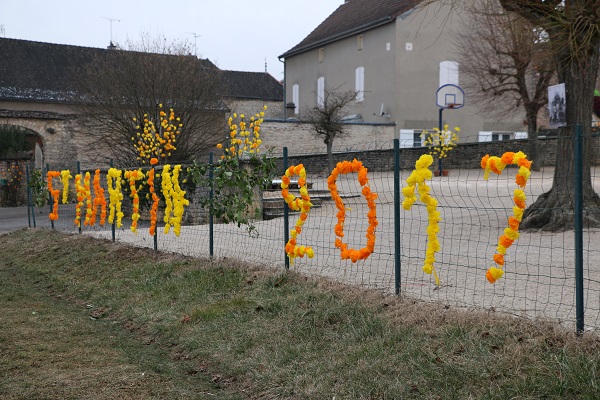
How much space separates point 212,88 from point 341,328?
21.8m

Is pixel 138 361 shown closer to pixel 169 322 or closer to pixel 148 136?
pixel 169 322

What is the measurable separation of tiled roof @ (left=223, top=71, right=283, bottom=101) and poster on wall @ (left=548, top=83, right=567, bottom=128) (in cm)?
3749

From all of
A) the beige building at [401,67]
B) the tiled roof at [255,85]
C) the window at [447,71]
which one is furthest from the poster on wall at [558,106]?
the tiled roof at [255,85]

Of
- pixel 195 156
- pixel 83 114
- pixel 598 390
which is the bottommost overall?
pixel 598 390

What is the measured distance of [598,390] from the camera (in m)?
3.89

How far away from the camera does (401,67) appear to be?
108 feet

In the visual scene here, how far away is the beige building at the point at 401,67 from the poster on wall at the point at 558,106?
20416 millimetres

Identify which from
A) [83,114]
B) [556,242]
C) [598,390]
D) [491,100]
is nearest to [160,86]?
[83,114]

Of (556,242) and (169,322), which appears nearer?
(169,322)

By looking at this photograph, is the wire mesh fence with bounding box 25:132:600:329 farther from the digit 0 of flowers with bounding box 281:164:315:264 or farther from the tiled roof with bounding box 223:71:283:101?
the tiled roof with bounding box 223:71:283:101

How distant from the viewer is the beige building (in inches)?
1299

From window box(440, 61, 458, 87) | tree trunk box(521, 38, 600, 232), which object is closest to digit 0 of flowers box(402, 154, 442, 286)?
tree trunk box(521, 38, 600, 232)

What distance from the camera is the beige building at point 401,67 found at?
33.0 meters

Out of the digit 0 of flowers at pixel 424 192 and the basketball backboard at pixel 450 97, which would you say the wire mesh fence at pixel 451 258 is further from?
the basketball backboard at pixel 450 97
